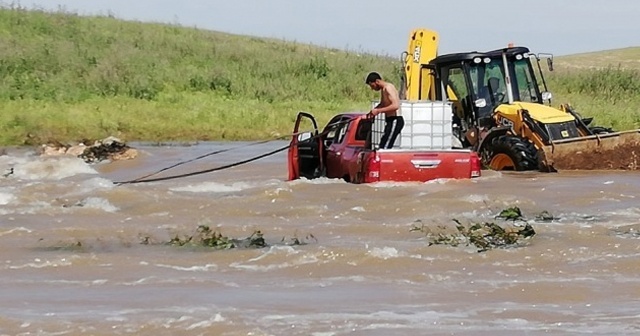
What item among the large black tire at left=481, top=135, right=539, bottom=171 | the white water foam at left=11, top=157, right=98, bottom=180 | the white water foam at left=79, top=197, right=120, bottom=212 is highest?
the large black tire at left=481, top=135, right=539, bottom=171

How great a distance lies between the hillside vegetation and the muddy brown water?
1505 cm

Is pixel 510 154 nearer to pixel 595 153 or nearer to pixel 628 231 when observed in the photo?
pixel 595 153

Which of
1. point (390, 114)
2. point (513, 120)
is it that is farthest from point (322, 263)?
point (513, 120)

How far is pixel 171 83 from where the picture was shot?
126 ft

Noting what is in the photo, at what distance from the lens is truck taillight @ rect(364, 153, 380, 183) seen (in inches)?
595

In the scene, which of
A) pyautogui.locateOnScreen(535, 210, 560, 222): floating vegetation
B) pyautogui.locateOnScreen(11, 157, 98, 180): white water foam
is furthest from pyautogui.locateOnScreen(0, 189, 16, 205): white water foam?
pyautogui.locateOnScreen(535, 210, 560, 222): floating vegetation

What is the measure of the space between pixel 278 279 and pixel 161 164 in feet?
45.0

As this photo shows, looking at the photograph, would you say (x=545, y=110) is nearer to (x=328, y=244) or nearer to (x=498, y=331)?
(x=328, y=244)

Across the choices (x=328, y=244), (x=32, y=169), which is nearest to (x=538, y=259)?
(x=328, y=244)

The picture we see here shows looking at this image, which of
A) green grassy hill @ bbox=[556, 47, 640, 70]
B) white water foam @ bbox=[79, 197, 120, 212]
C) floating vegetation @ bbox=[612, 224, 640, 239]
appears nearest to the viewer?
floating vegetation @ bbox=[612, 224, 640, 239]

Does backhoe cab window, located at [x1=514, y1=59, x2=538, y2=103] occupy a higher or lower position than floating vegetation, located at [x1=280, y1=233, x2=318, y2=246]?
higher

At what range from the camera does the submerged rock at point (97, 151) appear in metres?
23.4

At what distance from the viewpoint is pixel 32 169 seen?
2097 centimetres

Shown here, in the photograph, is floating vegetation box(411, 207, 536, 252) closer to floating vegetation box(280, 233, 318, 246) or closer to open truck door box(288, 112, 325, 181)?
floating vegetation box(280, 233, 318, 246)
